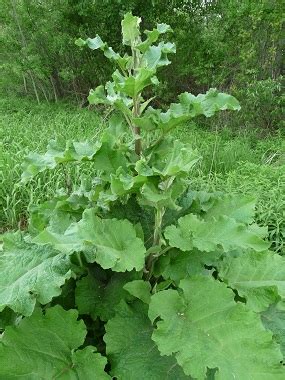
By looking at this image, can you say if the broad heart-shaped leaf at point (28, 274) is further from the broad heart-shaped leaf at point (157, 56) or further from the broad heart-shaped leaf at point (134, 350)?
the broad heart-shaped leaf at point (157, 56)

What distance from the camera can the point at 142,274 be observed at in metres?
1.53

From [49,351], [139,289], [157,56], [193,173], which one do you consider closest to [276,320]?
[139,289]

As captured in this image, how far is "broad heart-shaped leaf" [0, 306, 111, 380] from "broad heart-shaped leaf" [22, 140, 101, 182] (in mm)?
474

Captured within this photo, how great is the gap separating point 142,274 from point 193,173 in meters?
3.29

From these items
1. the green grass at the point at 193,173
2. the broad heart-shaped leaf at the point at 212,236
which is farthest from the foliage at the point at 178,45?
the broad heart-shaped leaf at the point at 212,236

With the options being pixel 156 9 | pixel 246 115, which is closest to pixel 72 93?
pixel 156 9

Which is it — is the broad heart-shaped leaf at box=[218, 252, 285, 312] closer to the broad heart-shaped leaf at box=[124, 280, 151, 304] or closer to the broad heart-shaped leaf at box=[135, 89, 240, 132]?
the broad heart-shaped leaf at box=[124, 280, 151, 304]

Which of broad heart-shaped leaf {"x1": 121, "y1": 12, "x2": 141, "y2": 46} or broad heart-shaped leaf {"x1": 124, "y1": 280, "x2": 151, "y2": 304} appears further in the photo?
broad heart-shaped leaf {"x1": 121, "y1": 12, "x2": 141, "y2": 46}

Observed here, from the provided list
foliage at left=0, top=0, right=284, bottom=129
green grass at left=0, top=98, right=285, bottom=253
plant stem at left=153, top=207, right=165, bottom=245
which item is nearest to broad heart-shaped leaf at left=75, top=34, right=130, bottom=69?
green grass at left=0, top=98, right=285, bottom=253

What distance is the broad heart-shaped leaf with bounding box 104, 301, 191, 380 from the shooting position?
4.39 ft

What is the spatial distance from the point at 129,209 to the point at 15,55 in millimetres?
8207

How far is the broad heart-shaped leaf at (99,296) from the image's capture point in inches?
59.4

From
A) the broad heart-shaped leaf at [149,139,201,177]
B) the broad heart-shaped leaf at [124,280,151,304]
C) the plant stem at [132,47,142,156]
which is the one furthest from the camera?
the plant stem at [132,47,142,156]

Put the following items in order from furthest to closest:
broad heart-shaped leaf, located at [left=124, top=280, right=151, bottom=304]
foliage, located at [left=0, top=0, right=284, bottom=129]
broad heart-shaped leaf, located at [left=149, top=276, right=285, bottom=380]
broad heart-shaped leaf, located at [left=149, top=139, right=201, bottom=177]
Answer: foliage, located at [left=0, top=0, right=284, bottom=129]
broad heart-shaped leaf, located at [left=124, top=280, right=151, bottom=304]
broad heart-shaped leaf, located at [left=149, top=139, right=201, bottom=177]
broad heart-shaped leaf, located at [left=149, top=276, right=285, bottom=380]
